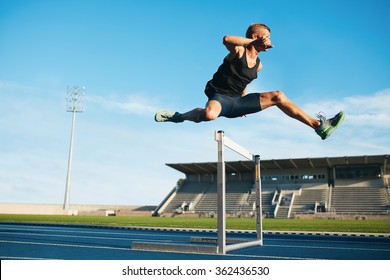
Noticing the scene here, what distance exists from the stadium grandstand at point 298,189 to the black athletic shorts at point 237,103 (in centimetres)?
3252

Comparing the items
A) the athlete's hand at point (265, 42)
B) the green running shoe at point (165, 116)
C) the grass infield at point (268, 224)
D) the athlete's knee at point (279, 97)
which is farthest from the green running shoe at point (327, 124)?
the grass infield at point (268, 224)

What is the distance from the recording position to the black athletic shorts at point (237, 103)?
432 cm

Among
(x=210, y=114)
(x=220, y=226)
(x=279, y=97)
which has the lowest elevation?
(x=220, y=226)

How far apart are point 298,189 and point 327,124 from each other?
132ft

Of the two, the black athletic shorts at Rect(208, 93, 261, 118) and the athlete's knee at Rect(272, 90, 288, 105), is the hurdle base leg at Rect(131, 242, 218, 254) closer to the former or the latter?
the black athletic shorts at Rect(208, 93, 261, 118)

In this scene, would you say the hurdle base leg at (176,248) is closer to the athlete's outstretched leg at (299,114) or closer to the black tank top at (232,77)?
the athlete's outstretched leg at (299,114)

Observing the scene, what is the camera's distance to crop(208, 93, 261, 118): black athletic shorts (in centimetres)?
432

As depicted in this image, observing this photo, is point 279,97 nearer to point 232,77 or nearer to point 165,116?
point 232,77

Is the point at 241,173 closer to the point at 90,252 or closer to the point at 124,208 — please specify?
the point at 124,208

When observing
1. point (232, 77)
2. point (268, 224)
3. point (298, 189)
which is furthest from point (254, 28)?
point (298, 189)

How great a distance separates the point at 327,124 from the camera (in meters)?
4.54

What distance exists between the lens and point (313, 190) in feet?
139

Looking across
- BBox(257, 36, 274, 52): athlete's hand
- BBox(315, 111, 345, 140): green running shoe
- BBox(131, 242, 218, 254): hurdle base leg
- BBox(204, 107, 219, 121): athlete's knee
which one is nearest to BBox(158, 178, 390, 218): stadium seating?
BBox(131, 242, 218, 254): hurdle base leg
